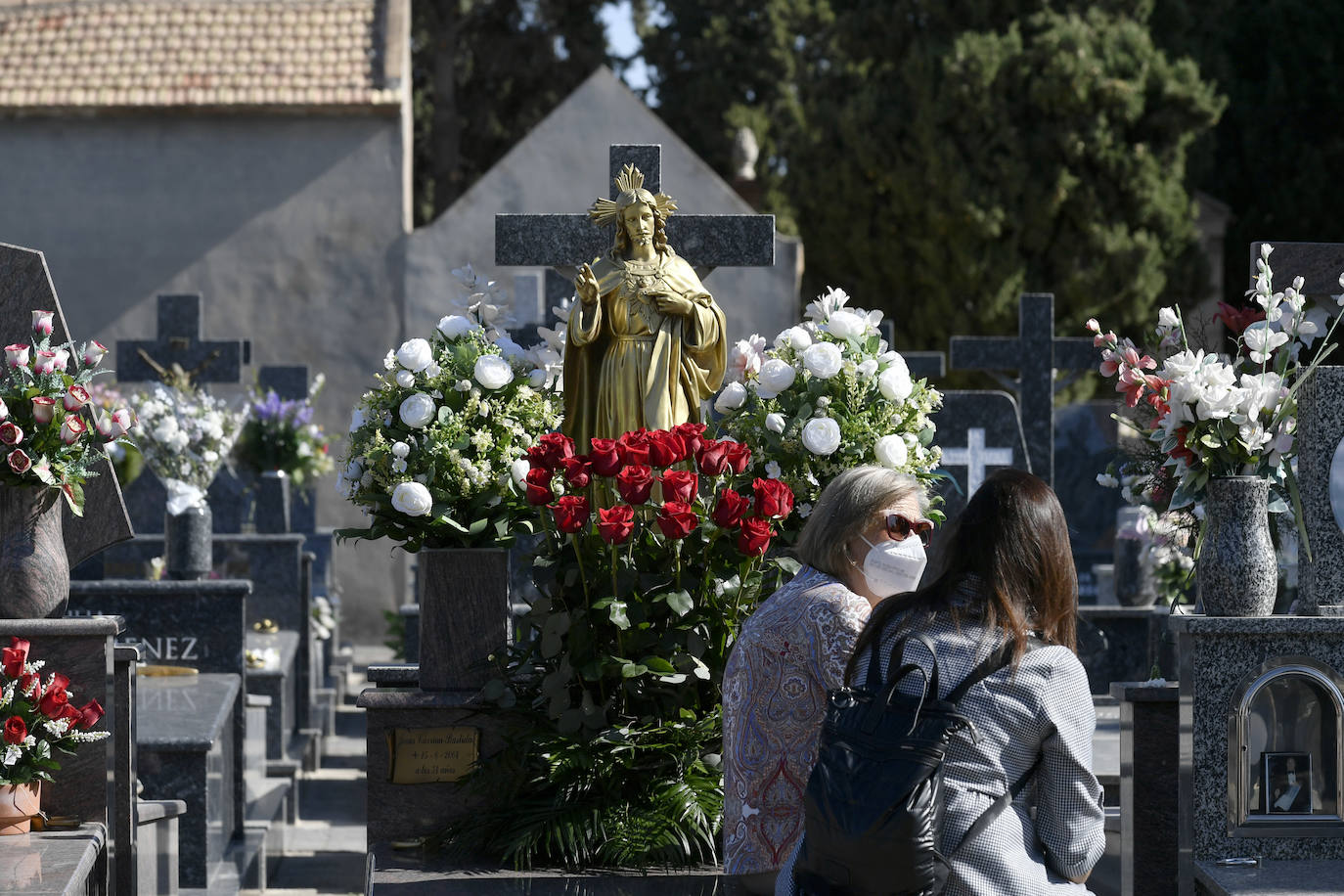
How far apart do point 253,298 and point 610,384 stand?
1359 cm

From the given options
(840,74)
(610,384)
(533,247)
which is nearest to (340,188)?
(840,74)

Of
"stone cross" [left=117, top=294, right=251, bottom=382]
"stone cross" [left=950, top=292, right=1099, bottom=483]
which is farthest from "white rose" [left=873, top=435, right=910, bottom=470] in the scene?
"stone cross" [left=117, top=294, right=251, bottom=382]

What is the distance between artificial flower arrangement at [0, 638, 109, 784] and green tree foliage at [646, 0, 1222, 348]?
16719 millimetres

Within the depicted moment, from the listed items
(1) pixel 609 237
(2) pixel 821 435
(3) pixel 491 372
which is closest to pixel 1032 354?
(1) pixel 609 237

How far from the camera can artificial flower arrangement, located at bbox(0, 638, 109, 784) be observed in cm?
480

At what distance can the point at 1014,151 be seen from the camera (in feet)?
67.0

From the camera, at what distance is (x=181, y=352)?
1317 centimetres

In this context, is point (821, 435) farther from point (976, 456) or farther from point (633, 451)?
point (976, 456)

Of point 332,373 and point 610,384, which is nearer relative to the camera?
point 610,384

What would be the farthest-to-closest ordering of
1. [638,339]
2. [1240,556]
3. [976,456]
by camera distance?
[976,456], [638,339], [1240,556]

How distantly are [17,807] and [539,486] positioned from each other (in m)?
1.82

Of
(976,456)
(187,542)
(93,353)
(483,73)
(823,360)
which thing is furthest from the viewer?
(483,73)

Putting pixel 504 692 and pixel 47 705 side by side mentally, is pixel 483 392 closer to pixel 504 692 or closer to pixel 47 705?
pixel 504 692

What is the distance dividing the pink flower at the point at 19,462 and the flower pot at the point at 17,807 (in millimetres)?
911
